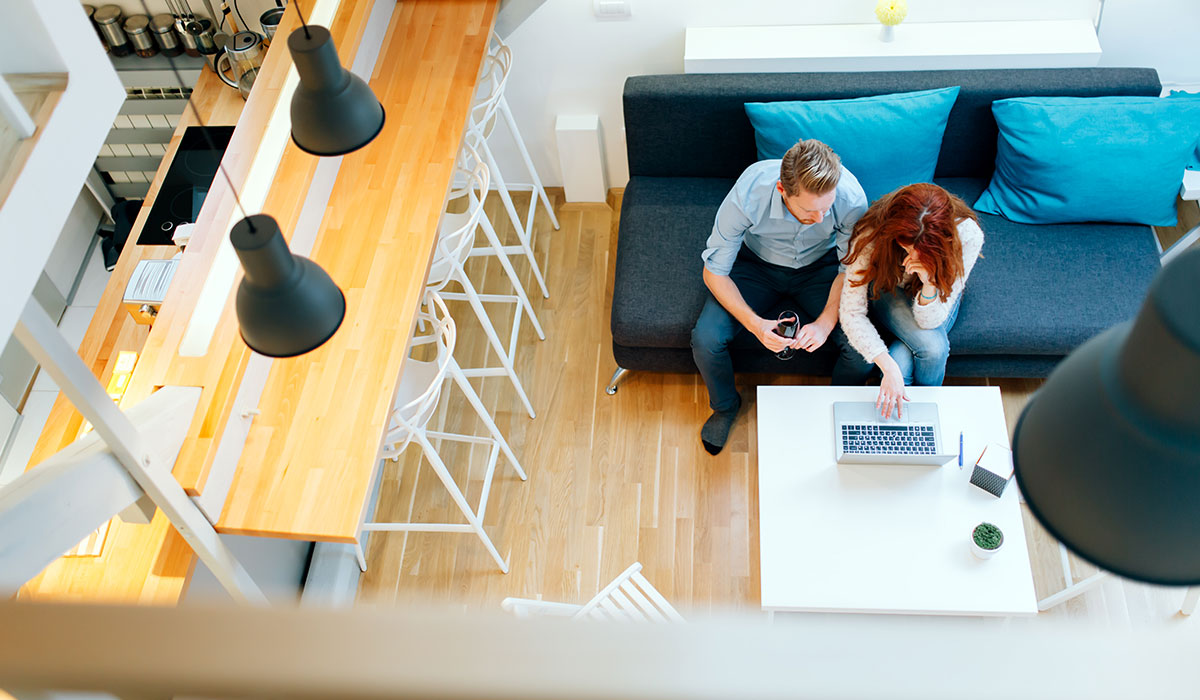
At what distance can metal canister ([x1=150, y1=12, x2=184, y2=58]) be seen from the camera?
123 inches

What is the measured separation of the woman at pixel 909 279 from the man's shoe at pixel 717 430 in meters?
0.58

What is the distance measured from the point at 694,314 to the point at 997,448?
1.04m

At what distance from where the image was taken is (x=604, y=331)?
11.2 ft

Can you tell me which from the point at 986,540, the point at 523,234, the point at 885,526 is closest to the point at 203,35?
the point at 523,234

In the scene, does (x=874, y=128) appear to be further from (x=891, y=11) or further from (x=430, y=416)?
(x=430, y=416)

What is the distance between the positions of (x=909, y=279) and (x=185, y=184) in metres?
2.33

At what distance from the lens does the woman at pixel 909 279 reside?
2383mm

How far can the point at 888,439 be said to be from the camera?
244 cm

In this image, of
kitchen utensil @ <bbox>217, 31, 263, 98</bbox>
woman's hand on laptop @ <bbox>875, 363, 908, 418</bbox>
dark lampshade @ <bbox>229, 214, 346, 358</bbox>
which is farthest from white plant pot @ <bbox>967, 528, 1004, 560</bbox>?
kitchen utensil @ <bbox>217, 31, 263, 98</bbox>

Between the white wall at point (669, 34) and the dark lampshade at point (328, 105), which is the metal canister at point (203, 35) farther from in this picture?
the dark lampshade at point (328, 105)

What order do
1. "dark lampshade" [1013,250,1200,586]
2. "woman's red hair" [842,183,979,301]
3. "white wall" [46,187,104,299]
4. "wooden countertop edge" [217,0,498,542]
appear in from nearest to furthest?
"dark lampshade" [1013,250,1200,586] < "wooden countertop edge" [217,0,498,542] < "woman's red hair" [842,183,979,301] < "white wall" [46,187,104,299]

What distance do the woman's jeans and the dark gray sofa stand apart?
0.48 ft

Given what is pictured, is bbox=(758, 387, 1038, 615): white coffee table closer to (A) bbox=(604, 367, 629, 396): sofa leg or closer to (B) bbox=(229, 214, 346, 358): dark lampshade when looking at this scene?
(A) bbox=(604, 367, 629, 396): sofa leg

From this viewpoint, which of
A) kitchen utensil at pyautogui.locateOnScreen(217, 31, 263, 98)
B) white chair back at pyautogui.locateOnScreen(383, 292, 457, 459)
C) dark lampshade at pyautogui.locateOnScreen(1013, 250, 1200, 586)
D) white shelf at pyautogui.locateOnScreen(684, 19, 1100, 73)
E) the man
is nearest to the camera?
dark lampshade at pyautogui.locateOnScreen(1013, 250, 1200, 586)
